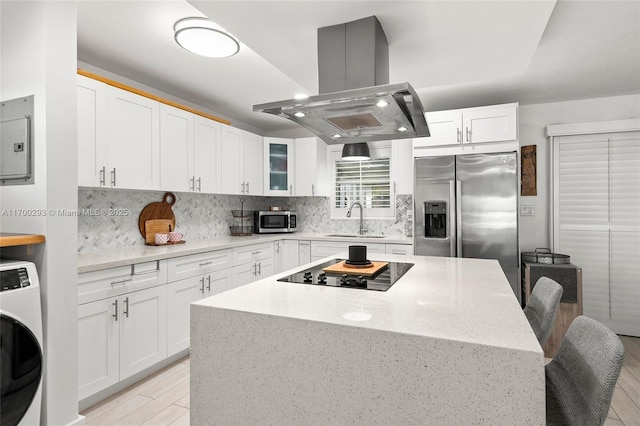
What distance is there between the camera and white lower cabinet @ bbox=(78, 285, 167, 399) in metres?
2.19

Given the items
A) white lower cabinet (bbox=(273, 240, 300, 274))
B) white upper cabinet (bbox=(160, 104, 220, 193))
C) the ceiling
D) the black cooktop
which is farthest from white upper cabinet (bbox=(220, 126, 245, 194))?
the black cooktop

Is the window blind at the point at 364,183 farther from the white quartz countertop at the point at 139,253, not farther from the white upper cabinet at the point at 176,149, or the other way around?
the white upper cabinet at the point at 176,149

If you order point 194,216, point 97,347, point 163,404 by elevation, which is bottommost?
point 163,404

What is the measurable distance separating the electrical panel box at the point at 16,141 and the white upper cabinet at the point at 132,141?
0.67 metres

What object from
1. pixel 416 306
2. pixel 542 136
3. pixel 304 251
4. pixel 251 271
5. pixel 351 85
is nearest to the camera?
pixel 416 306

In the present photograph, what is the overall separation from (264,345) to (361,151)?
126 inches

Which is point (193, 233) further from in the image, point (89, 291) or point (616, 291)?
point (616, 291)

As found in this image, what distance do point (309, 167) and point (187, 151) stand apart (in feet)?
5.59

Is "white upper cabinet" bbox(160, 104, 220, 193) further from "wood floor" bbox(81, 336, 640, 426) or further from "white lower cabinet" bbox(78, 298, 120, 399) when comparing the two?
"wood floor" bbox(81, 336, 640, 426)

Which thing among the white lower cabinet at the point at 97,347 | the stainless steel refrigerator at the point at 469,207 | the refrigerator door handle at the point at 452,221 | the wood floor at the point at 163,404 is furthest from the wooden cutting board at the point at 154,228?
the refrigerator door handle at the point at 452,221

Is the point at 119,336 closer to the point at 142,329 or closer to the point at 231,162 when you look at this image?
the point at 142,329

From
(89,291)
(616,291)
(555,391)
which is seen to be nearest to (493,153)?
(616,291)

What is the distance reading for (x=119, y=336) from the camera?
239cm

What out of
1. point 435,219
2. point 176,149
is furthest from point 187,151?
point 435,219
